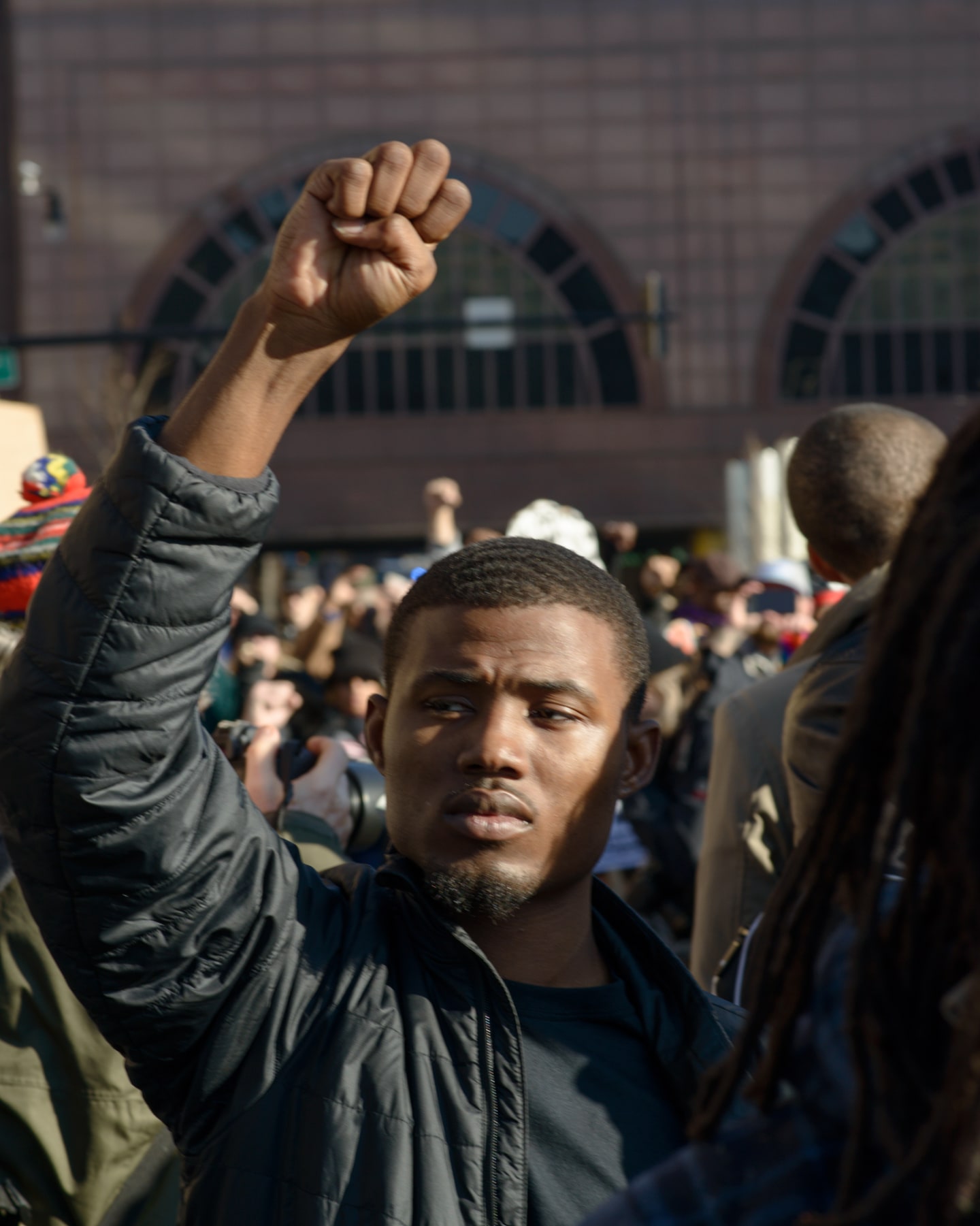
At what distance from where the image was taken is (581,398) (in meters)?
36.7

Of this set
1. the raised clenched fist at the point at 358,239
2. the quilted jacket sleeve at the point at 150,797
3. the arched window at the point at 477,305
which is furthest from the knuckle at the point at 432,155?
the arched window at the point at 477,305

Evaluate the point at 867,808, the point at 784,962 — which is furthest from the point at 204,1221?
the point at 867,808

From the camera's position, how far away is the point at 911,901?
39.3 inches

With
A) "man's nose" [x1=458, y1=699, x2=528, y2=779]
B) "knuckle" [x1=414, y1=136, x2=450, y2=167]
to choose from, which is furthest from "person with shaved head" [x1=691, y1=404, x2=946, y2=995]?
"knuckle" [x1=414, y1=136, x2=450, y2=167]

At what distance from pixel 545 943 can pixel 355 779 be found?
49.8 inches

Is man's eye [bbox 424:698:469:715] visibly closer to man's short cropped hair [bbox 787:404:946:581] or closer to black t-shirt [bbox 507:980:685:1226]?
black t-shirt [bbox 507:980:685:1226]

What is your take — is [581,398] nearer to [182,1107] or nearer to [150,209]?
[150,209]

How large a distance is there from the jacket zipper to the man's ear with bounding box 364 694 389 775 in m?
0.51

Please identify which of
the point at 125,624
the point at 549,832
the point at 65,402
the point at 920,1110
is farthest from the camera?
the point at 65,402

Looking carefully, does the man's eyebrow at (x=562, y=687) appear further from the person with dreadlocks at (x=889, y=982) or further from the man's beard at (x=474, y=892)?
the person with dreadlocks at (x=889, y=982)

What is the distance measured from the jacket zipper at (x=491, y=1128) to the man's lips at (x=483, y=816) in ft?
0.80

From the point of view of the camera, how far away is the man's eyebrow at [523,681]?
6.68ft

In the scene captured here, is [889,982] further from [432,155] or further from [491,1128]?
[432,155]

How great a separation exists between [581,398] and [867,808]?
36.0m
